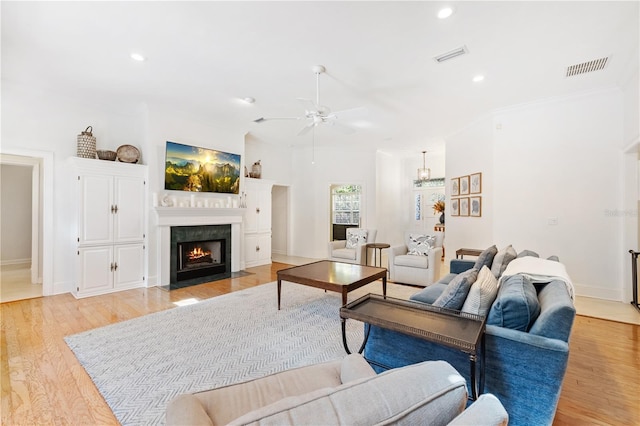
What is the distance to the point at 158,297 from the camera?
4207 mm

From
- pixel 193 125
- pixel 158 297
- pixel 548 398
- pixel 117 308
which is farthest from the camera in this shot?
pixel 193 125

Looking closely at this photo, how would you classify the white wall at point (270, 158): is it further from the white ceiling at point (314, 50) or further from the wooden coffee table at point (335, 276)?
the wooden coffee table at point (335, 276)

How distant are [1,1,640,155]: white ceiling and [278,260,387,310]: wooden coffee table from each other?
2.56 metres

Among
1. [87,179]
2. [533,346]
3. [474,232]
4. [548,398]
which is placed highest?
[87,179]

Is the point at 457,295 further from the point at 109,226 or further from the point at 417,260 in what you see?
the point at 109,226

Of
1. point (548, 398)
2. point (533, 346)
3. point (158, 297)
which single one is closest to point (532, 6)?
point (533, 346)

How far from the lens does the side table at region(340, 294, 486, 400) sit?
1548 millimetres

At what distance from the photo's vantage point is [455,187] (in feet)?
20.1

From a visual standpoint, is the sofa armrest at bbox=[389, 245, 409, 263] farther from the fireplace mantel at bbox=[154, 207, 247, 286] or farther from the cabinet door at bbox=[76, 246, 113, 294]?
the cabinet door at bbox=[76, 246, 113, 294]

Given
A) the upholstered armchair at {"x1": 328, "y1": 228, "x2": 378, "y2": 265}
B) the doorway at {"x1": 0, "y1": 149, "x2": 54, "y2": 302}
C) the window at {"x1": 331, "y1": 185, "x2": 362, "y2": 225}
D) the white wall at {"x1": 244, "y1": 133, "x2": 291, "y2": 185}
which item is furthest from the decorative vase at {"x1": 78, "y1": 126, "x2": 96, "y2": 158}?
the window at {"x1": 331, "y1": 185, "x2": 362, "y2": 225}

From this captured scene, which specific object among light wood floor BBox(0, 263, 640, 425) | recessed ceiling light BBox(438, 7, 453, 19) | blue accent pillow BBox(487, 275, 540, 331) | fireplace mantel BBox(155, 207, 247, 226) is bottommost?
light wood floor BBox(0, 263, 640, 425)

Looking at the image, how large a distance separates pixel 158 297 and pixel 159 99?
3.08m

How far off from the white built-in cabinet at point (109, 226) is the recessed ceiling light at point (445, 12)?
4.76m

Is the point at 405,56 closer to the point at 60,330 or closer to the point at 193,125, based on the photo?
the point at 193,125
